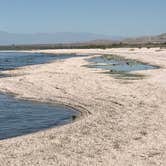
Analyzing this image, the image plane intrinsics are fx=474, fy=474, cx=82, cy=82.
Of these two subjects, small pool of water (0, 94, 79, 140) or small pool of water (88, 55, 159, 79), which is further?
small pool of water (88, 55, 159, 79)

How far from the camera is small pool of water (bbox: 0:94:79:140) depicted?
18891 mm

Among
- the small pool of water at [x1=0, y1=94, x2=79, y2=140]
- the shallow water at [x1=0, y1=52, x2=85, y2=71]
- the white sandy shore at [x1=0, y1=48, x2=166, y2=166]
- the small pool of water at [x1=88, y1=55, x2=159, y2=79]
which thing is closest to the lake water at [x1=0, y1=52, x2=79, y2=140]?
the small pool of water at [x1=0, y1=94, x2=79, y2=140]

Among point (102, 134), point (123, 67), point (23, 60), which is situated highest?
point (102, 134)

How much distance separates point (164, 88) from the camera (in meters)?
27.2

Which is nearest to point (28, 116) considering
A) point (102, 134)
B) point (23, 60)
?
point (102, 134)

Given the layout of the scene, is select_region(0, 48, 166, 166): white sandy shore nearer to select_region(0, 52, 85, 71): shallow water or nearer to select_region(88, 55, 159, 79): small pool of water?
select_region(88, 55, 159, 79): small pool of water

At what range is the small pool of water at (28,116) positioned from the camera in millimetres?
18891

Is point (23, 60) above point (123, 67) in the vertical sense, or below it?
below

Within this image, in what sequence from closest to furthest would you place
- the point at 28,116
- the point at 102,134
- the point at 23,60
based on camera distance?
the point at 102,134 → the point at 28,116 → the point at 23,60

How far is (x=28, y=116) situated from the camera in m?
21.8

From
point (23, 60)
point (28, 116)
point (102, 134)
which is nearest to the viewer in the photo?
point (102, 134)

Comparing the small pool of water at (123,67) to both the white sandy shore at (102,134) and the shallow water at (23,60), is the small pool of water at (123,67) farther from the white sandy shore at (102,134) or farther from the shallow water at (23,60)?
the shallow water at (23,60)

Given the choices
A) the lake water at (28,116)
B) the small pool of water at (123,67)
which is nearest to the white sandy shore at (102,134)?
the lake water at (28,116)

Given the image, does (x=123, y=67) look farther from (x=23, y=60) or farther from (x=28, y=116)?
(x=23, y=60)
